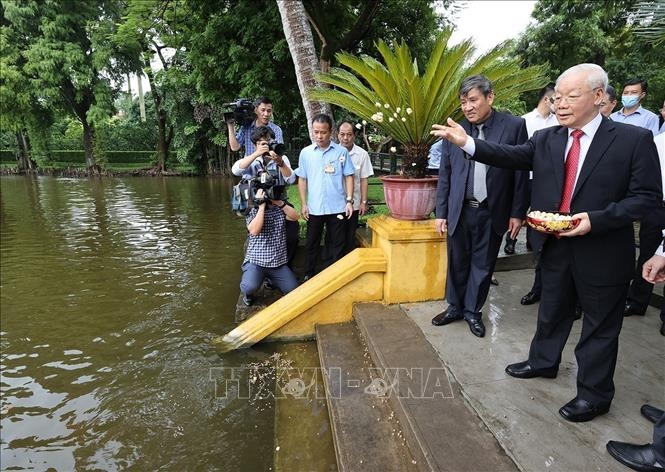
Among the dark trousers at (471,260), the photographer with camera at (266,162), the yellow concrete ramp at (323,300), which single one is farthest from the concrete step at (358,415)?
the photographer with camera at (266,162)

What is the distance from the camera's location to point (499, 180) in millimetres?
2898

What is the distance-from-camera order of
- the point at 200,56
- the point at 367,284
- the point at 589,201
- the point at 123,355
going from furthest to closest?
the point at 200,56 < the point at 123,355 < the point at 367,284 < the point at 589,201

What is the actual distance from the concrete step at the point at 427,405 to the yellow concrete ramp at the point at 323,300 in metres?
0.48

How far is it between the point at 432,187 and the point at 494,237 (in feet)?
2.48

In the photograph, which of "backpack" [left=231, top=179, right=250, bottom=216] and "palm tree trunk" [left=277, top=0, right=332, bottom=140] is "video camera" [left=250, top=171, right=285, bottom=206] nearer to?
"backpack" [left=231, top=179, right=250, bottom=216]

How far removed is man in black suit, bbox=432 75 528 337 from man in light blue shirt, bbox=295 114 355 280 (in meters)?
1.34

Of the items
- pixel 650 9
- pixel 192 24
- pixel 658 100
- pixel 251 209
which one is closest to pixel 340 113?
pixel 192 24

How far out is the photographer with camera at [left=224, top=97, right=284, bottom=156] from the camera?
4.35m

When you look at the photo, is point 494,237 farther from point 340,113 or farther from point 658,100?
point 658,100

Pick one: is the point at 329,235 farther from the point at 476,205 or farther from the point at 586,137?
the point at 586,137

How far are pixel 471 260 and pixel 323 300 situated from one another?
139cm

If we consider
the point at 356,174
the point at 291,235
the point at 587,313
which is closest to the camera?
the point at 587,313

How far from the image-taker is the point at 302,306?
3.84 meters

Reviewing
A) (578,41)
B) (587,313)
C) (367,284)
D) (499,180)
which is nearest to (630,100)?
(499,180)
